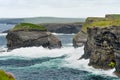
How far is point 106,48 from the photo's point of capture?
286 ft

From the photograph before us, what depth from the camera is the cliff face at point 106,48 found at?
82875 millimetres

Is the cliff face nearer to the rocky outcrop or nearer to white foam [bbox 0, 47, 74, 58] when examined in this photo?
white foam [bbox 0, 47, 74, 58]

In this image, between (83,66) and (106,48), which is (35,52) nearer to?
(83,66)

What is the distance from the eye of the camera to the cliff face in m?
82.9

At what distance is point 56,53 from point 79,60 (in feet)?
77.4

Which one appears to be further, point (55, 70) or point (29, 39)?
point (29, 39)

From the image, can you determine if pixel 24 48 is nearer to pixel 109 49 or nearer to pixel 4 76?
pixel 109 49

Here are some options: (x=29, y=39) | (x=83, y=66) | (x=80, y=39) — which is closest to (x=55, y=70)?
(x=83, y=66)

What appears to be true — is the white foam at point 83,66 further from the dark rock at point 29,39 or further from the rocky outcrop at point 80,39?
the dark rock at point 29,39

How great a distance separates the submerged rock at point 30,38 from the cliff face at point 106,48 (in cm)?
4674

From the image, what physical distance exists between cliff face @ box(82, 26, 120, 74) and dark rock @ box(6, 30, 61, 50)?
46.6 m

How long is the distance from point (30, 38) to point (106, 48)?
182ft

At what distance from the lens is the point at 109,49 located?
86.6 meters

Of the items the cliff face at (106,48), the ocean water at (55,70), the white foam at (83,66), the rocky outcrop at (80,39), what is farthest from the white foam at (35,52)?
the cliff face at (106,48)
